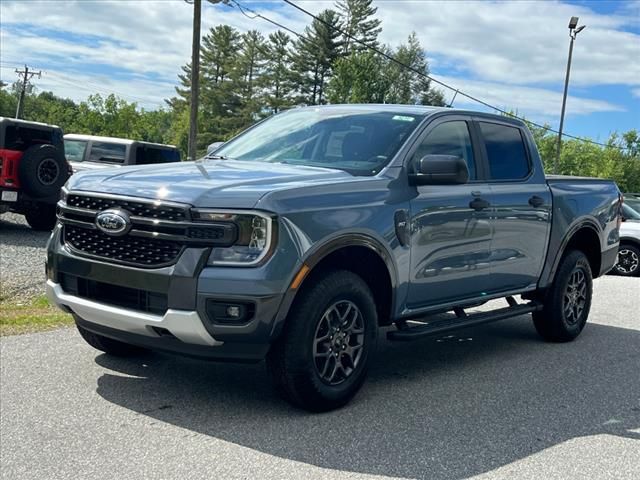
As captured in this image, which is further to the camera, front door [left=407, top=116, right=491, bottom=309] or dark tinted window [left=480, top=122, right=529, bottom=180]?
dark tinted window [left=480, top=122, right=529, bottom=180]

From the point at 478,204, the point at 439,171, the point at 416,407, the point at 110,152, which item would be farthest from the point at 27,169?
the point at 416,407

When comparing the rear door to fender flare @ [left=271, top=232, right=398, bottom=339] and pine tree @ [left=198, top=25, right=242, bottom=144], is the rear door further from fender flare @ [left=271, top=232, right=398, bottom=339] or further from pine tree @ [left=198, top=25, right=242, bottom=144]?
pine tree @ [left=198, top=25, right=242, bottom=144]

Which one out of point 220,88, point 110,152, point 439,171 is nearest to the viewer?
point 439,171

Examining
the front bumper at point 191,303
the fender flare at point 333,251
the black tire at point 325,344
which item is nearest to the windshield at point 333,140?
the fender flare at point 333,251

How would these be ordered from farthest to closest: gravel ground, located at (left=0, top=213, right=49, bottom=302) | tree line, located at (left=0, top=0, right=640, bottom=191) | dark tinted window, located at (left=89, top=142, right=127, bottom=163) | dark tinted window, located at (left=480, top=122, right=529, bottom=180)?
1. tree line, located at (left=0, top=0, right=640, bottom=191)
2. dark tinted window, located at (left=89, top=142, right=127, bottom=163)
3. gravel ground, located at (left=0, top=213, right=49, bottom=302)
4. dark tinted window, located at (left=480, top=122, right=529, bottom=180)

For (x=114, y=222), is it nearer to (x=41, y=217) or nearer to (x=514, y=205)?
(x=514, y=205)

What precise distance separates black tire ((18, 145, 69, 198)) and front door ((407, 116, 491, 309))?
30.2ft

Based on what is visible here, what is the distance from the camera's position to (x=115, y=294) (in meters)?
4.29

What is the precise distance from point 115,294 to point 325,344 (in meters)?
1.26

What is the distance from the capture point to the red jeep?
12.8 meters

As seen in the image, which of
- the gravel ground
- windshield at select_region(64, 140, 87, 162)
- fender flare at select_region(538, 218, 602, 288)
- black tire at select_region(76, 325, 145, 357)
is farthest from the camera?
windshield at select_region(64, 140, 87, 162)

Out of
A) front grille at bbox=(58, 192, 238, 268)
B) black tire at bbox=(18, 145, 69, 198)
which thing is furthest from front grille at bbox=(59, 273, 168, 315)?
black tire at bbox=(18, 145, 69, 198)

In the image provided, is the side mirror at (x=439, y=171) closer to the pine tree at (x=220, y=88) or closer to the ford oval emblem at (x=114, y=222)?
the ford oval emblem at (x=114, y=222)

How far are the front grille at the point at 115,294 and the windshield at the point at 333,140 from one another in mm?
1613
